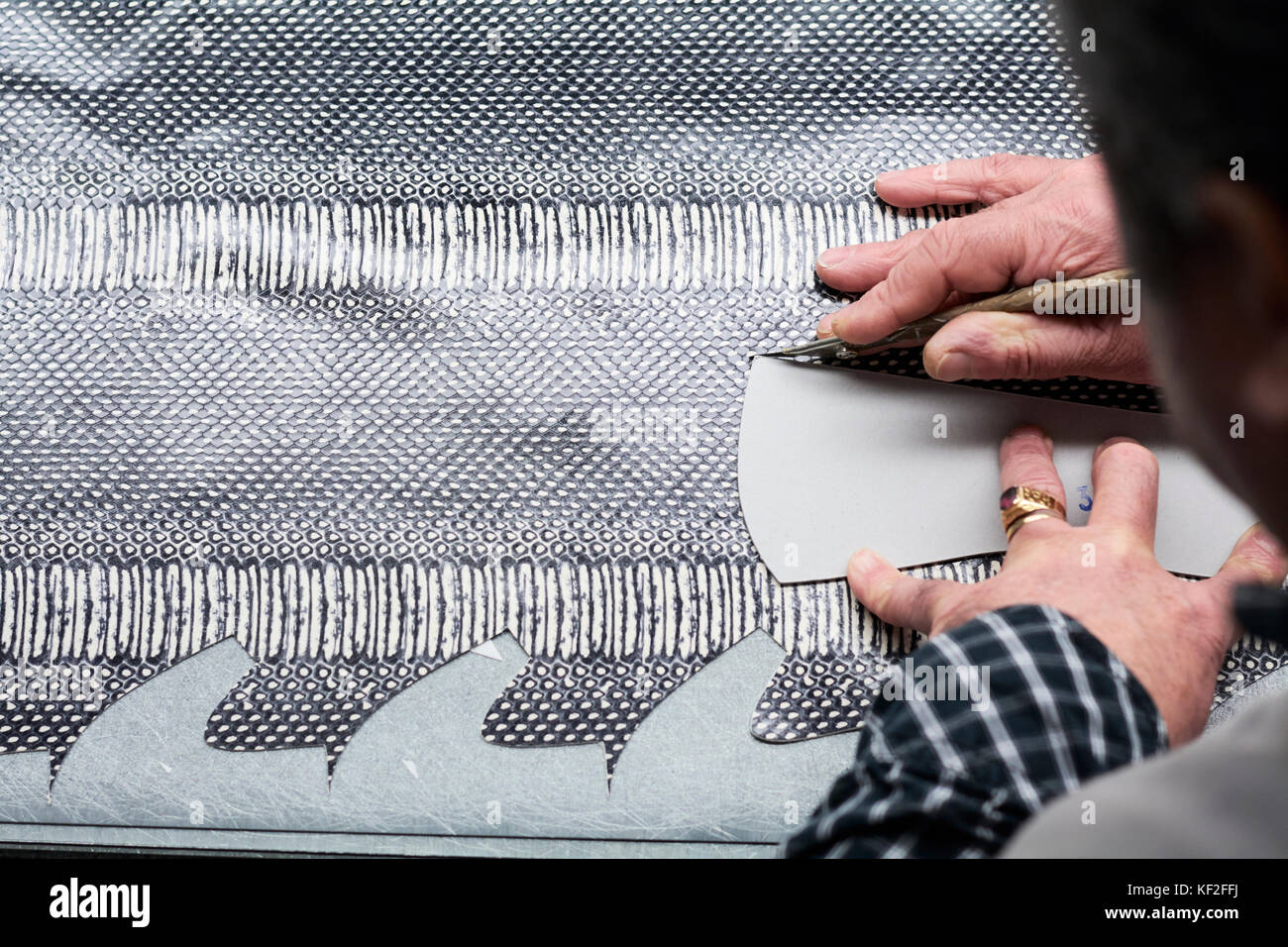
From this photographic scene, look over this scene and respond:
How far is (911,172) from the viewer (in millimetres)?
578

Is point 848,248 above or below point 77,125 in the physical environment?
below

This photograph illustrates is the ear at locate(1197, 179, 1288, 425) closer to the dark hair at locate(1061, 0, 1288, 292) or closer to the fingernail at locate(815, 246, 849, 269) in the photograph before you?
the dark hair at locate(1061, 0, 1288, 292)

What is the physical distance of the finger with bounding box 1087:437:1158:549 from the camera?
1.66 ft

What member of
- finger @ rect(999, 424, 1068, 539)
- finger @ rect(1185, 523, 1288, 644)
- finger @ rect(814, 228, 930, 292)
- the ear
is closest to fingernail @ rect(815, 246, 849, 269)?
finger @ rect(814, 228, 930, 292)

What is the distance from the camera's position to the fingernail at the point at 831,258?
0.56 m

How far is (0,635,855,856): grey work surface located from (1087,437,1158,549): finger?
19 cm

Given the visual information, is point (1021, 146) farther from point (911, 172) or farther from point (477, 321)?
point (477, 321)

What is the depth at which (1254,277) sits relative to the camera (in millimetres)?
190

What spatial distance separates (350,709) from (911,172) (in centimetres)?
47

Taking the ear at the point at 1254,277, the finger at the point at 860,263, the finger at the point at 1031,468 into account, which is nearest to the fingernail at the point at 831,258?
the finger at the point at 860,263

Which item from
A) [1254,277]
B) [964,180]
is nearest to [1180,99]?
[1254,277]
